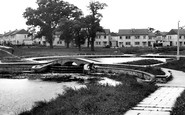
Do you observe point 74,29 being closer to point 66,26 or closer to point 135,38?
point 66,26

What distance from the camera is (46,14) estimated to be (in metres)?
78.9

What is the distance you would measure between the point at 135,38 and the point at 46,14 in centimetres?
3887

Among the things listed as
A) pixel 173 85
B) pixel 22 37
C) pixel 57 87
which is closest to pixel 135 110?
pixel 173 85

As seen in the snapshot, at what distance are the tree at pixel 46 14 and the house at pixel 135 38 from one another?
28.9 meters

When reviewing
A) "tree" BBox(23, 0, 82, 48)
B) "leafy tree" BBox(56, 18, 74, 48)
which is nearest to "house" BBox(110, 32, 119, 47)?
"tree" BBox(23, 0, 82, 48)

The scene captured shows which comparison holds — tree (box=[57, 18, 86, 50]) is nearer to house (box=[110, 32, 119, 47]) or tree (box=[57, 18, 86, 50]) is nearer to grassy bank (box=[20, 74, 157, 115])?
house (box=[110, 32, 119, 47])

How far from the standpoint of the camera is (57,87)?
74.9 ft

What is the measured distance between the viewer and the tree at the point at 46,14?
3086 inches

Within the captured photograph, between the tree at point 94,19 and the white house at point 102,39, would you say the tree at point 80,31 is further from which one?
the white house at point 102,39

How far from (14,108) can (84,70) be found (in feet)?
55.4

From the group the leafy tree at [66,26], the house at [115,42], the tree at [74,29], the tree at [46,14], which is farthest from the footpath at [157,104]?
the house at [115,42]

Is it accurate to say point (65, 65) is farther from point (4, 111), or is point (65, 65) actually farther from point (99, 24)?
point (99, 24)

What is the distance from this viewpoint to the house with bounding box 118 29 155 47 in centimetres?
10356

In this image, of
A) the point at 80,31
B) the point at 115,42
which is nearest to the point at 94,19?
the point at 80,31
